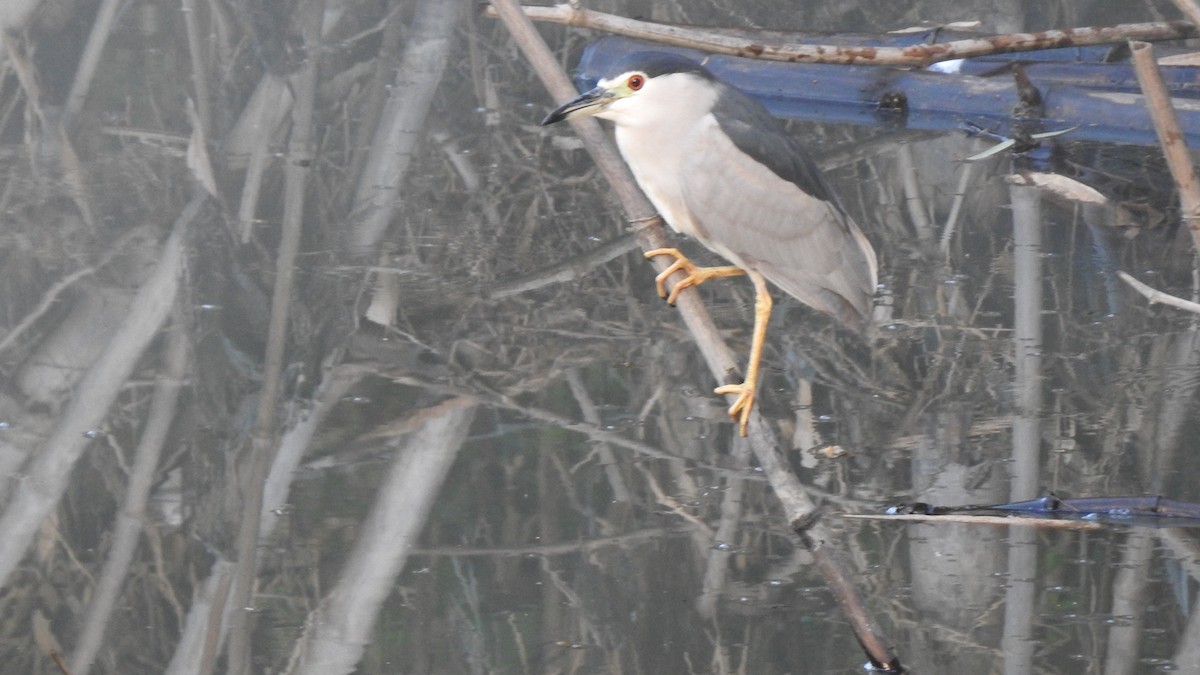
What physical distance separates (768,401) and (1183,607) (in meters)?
0.67

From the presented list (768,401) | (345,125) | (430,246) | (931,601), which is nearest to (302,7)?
(345,125)

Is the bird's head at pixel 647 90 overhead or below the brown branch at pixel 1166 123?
below

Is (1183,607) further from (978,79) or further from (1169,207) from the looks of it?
(978,79)

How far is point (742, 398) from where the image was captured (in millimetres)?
1826

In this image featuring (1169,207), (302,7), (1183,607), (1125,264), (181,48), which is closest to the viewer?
(1183,607)

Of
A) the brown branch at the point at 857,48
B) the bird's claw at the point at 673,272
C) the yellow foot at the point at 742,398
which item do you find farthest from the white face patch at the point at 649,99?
the brown branch at the point at 857,48

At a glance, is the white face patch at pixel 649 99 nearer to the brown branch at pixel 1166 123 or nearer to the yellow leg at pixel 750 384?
the yellow leg at pixel 750 384

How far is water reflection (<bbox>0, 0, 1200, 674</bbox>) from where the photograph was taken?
171cm

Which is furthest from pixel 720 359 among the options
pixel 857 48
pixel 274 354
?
pixel 857 48

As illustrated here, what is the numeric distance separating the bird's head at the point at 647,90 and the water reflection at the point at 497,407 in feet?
1.43

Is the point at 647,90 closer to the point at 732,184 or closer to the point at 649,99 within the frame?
the point at 649,99

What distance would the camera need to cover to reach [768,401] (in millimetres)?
2094

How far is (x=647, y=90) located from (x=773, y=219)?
265 millimetres

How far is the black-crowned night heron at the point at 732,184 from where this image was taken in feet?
6.34
